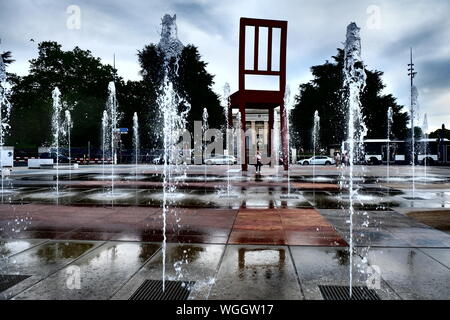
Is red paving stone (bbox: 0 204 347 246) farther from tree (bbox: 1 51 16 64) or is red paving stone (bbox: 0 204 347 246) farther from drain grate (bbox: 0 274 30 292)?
tree (bbox: 1 51 16 64)

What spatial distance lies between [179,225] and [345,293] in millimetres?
3635

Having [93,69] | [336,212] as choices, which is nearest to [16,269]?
[336,212]

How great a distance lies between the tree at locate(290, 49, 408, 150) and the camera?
47.7 meters

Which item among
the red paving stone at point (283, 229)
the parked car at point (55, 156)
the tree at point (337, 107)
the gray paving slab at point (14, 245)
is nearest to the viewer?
the gray paving slab at point (14, 245)

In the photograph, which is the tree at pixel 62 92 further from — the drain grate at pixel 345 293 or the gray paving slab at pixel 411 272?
the drain grate at pixel 345 293


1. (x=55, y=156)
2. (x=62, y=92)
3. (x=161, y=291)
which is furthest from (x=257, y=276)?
(x=62, y=92)

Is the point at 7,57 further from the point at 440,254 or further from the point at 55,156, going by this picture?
the point at 440,254

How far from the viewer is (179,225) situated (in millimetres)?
6590

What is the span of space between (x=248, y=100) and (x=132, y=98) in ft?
108

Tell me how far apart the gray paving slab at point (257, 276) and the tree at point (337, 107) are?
44759mm

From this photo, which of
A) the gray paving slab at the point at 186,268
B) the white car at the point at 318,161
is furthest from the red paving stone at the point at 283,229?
the white car at the point at 318,161

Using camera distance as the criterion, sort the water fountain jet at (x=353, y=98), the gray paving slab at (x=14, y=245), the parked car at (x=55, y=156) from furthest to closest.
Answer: the parked car at (x=55, y=156) → the water fountain jet at (x=353, y=98) → the gray paving slab at (x=14, y=245)

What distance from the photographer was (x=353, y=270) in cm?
423

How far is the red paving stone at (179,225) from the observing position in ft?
18.6
